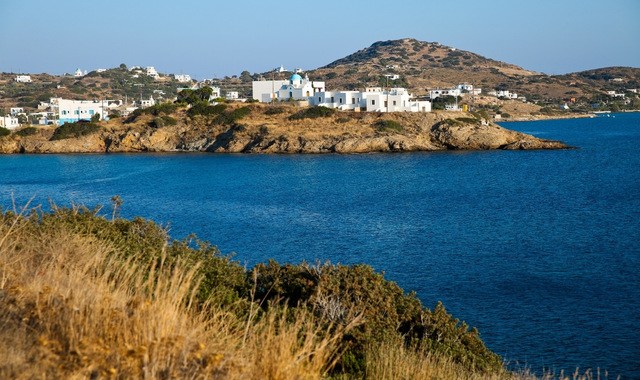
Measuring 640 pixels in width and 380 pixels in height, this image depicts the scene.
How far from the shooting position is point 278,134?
217 ft

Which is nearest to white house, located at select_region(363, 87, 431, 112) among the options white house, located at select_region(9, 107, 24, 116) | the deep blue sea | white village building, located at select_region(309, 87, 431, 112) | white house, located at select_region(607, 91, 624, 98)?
white village building, located at select_region(309, 87, 431, 112)

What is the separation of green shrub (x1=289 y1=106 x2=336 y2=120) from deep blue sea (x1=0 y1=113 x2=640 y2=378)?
7453 millimetres

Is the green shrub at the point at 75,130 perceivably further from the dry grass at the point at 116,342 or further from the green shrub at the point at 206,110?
the dry grass at the point at 116,342

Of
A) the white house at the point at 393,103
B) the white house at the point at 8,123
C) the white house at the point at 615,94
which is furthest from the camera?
the white house at the point at 615,94

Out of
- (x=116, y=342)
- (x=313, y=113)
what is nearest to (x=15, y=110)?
(x=313, y=113)

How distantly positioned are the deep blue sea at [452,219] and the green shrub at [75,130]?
8.82 meters

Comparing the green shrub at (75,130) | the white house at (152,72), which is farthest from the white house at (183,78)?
the green shrub at (75,130)

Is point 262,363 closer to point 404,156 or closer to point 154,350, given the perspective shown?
point 154,350

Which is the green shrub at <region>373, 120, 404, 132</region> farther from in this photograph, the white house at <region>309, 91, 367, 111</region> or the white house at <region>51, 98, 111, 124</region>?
the white house at <region>51, 98, 111, 124</region>

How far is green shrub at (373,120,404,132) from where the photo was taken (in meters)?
64.7

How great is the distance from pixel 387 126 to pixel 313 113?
8.02m

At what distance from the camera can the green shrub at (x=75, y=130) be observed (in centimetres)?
7075

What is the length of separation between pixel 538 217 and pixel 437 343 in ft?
74.0

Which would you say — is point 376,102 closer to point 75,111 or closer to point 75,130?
point 75,130
